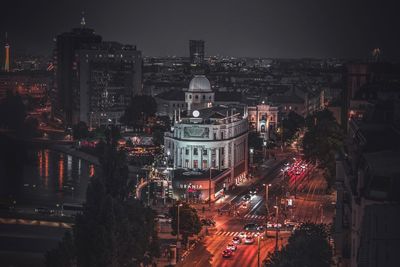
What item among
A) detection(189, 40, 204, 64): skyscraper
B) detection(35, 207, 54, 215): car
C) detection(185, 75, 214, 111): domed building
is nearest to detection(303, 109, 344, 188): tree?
detection(185, 75, 214, 111): domed building

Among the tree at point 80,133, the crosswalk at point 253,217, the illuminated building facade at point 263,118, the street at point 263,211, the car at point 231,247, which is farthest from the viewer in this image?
the tree at point 80,133

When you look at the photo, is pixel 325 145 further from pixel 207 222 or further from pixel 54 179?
pixel 54 179

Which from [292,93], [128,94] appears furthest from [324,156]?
[128,94]

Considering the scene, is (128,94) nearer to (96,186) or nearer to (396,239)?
(96,186)

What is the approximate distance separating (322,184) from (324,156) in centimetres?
111

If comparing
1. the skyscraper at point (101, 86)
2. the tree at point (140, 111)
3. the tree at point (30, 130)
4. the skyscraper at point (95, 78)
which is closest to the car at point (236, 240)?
the tree at point (140, 111)

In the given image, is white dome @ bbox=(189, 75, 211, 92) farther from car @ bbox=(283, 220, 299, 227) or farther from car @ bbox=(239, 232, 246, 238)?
car @ bbox=(239, 232, 246, 238)

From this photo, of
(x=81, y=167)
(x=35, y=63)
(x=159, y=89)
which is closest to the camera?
(x=81, y=167)

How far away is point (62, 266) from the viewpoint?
48.4 ft

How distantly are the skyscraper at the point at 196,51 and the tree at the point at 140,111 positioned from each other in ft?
224

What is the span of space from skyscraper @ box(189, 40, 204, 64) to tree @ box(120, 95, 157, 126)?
6821cm

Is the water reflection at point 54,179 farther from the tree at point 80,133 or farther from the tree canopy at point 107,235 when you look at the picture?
the tree canopy at point 107,235

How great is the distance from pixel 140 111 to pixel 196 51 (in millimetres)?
70179

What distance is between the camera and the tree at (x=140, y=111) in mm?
50719
